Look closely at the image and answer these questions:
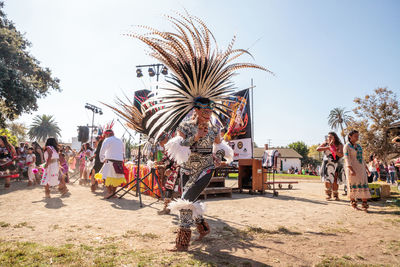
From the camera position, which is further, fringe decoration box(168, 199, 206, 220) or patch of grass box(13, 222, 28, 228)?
patch of grass box(13, 222, 28, 228)

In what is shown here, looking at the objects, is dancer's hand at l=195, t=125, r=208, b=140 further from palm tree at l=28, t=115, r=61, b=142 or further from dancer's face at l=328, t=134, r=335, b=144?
palm tree at l=28, t=115, r=61, b=142

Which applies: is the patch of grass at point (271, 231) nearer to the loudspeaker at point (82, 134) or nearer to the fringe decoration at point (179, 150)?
the fringe decoration at point (179, 150)

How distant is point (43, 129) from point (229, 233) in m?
91.9

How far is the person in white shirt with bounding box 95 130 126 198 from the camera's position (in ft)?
23.5

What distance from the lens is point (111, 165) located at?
7203 millimetres

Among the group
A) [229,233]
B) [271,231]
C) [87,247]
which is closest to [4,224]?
[87,247]

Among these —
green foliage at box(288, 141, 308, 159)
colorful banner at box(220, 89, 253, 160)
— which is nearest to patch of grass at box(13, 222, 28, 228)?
colorful banner at box(220, 89, 253, 160)

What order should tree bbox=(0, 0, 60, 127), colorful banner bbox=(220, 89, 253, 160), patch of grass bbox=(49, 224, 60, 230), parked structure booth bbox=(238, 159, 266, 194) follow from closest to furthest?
patch of grass bbox=(49, 224, 60, 230), parked structure booth bbox=(238, 159, 266, 194), colorful banner bbox=(220, 89, 253, 160), tree bbox=(0, 0, 60, 127)

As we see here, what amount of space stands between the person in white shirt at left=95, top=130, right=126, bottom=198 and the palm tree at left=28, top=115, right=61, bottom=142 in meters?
84.3

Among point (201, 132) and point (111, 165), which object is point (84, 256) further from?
point (111, 165)

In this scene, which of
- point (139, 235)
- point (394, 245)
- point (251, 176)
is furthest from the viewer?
point (251, 176)

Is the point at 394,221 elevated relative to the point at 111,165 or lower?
lower

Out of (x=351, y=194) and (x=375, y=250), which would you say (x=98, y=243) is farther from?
(x=351, y=194)

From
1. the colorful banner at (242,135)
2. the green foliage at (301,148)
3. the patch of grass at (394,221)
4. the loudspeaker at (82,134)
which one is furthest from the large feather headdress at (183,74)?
the green foliage at (301,148)
